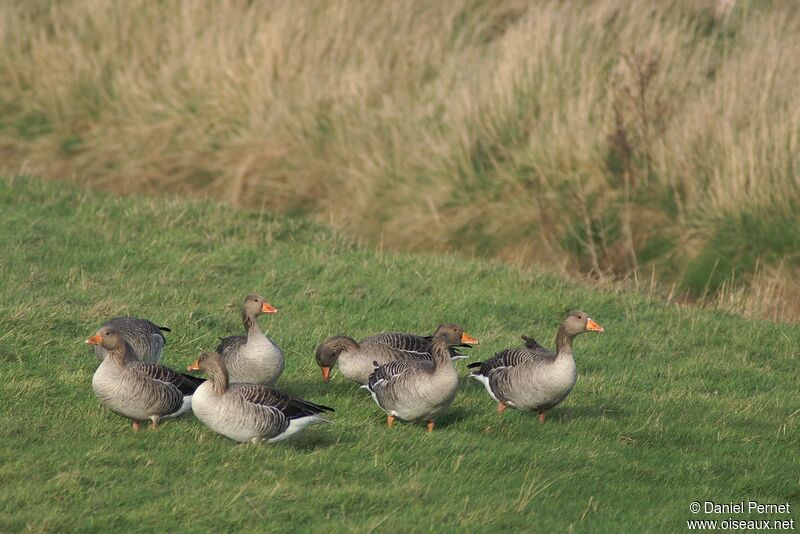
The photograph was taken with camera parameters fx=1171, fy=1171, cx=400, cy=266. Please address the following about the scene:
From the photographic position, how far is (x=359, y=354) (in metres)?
10.5

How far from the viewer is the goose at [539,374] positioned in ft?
30.8

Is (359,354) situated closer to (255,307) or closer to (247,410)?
(255,307)

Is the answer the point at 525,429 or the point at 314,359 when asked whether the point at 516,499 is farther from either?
the point at 314,359

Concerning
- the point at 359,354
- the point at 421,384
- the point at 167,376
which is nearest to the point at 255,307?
the point at 359,354

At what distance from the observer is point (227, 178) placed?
19719mm

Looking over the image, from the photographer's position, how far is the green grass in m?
7.97

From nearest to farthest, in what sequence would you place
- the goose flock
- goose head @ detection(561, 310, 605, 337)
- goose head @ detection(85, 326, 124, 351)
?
the goose flock
goose head @ detection(85, 326, 124, 351)
goose head @ detection(561, 310, 605, 337)

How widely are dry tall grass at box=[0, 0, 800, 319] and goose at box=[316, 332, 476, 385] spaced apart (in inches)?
205

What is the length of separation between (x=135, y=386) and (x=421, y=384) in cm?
220

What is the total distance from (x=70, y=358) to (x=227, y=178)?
912 centimetres

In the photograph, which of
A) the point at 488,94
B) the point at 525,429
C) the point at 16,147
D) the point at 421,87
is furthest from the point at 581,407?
the point at 16,147

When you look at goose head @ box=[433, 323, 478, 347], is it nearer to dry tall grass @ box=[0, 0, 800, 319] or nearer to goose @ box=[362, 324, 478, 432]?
goose @ box=[362, 324, 478, 432]

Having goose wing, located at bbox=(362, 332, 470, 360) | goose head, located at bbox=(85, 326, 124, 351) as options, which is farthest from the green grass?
goose head, located at bbox=(85, 326, 124, 351)

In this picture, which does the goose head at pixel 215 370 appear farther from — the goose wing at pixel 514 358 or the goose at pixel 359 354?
the goose wing at pixel 514 358
